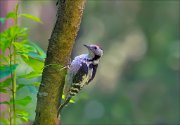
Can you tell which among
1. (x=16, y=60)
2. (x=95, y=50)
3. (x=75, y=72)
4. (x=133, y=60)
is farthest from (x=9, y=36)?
(x=133, y=60)

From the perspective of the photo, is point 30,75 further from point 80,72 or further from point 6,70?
point 80,72

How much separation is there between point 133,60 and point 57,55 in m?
15.8

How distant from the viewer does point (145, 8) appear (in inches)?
703

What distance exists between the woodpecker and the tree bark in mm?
129

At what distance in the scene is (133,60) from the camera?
1812 centimetres

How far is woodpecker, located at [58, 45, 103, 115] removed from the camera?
8.46 feet

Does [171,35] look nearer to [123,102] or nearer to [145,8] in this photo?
[145,8]

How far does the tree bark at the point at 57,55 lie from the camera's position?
7.78 feet

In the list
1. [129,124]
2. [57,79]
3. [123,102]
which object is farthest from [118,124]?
[57,79]

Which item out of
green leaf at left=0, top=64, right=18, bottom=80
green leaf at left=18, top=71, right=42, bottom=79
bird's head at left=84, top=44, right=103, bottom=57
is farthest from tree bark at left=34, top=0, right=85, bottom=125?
bird's head at left=84, top=44, right=103, bottom=57

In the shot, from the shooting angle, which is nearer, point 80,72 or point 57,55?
point 57,55

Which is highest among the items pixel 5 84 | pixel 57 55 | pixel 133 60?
pixel 57 55

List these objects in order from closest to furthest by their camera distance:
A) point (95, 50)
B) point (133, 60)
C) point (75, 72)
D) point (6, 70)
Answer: point (6, 70)
point (75, 72)
point (95, 50)
point (133, 60)

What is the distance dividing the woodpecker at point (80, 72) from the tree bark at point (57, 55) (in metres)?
0.13
